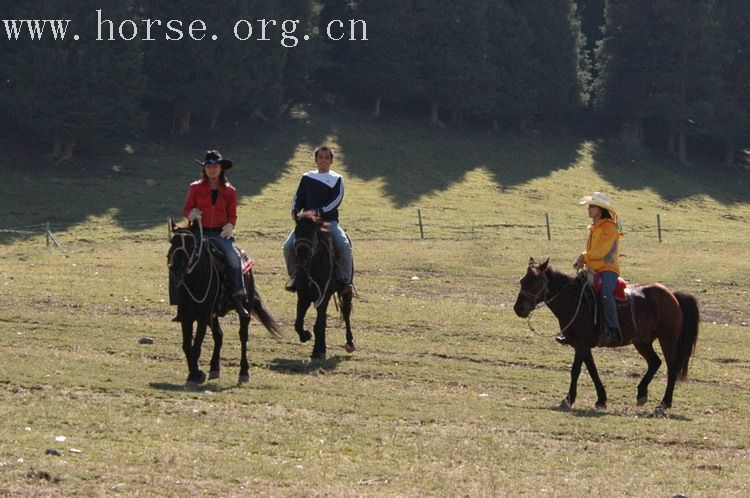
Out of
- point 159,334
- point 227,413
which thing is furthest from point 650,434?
point 159,334

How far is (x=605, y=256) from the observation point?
640 inches

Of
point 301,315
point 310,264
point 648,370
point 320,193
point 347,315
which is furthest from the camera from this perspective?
point 347,315

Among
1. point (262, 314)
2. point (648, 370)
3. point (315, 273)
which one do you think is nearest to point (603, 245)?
point (648, 370)

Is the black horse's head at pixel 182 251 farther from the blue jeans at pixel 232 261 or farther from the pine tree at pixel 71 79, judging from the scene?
the pine tree at pixel 71 79

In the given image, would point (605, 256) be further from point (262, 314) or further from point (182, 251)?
point (182, 251)

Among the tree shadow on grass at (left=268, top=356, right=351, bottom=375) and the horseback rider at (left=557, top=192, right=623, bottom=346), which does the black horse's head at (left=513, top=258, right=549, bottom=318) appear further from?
the tree shadow on grass at (left=268, top=356, right=351, bottom=375)

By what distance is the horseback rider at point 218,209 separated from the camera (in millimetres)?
16359

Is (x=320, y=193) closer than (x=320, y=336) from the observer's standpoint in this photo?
No

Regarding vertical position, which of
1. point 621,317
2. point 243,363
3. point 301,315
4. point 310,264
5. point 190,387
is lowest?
point 190,387

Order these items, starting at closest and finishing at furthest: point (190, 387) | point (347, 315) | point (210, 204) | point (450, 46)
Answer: point (190, 387), point (210, 204), point (347, 315), point (450, 46)

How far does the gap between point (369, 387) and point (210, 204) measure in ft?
10.5

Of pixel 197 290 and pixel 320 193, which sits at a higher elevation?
pixel 320 193

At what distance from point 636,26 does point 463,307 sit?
55244 mm

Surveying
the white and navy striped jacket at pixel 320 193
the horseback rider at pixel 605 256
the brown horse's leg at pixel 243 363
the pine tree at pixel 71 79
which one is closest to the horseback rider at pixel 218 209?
the brown horse's leg at pixel 243 363
